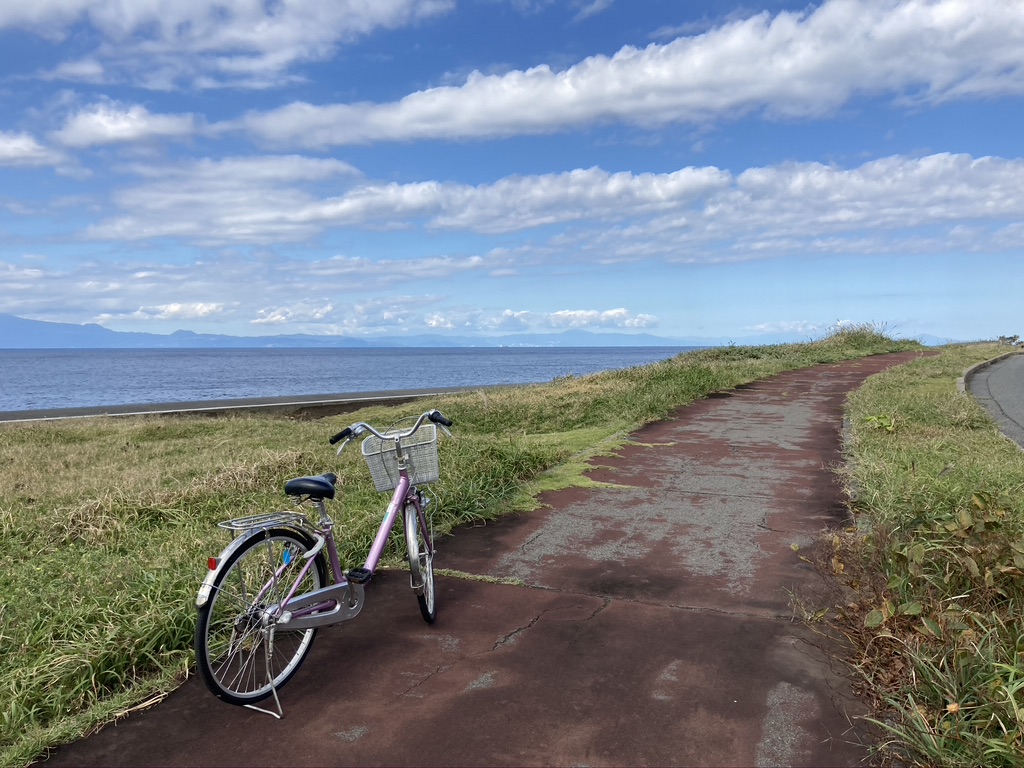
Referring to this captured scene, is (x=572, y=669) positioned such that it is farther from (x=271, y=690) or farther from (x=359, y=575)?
(x=271, y=690)

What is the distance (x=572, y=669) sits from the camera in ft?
12.3

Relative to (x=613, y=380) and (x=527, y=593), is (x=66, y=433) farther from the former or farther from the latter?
(x=527, y=593)

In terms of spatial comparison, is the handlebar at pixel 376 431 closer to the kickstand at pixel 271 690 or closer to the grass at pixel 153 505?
the kickstand at pixel 271 690

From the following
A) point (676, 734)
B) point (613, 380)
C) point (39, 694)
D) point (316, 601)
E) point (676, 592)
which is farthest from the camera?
point (613, 380)

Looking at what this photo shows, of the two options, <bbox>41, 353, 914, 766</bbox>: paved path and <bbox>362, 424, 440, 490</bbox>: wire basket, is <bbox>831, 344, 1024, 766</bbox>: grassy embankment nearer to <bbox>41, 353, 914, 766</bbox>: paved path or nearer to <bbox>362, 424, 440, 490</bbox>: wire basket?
<bbox>41, 353, 914, 766</bbox>: paved path

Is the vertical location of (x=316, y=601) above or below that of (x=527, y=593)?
Result: above

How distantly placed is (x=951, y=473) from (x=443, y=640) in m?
4.77

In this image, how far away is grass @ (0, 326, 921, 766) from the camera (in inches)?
145

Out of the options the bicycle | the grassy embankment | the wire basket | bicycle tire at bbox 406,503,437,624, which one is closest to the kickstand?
the bicycle

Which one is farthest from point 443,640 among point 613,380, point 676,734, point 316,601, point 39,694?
point 613,380

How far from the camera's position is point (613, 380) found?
16.3 m

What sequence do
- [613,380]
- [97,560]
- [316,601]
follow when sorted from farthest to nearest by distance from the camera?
1. [613,380]
2. [97,560]
3. [316,601]

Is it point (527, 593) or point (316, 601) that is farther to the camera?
point (527, 593)

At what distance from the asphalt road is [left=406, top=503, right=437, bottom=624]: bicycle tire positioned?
8789mm
